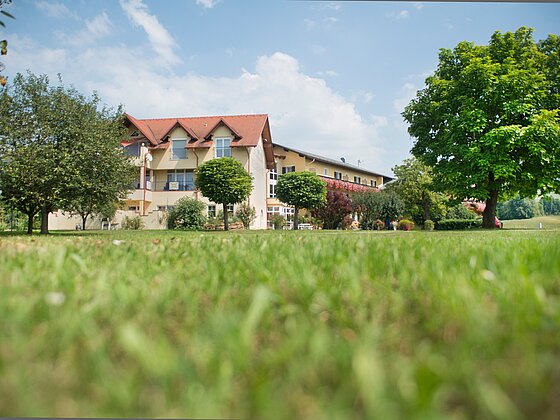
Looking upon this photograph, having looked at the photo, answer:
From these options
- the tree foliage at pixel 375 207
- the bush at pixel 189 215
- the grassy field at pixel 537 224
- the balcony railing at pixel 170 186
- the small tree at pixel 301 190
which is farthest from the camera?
the tree foliage at pixel 375 207

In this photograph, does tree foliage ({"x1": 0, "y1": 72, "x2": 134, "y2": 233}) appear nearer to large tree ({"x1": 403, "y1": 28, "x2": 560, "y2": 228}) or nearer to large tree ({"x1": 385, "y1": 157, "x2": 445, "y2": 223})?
large tree ({"x1": 403, "y1": 28, "x2": 560, "y2": 228})

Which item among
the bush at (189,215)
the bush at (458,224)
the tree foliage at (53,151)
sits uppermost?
the tree foliage at (53,151)

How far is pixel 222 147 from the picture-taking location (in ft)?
88.6

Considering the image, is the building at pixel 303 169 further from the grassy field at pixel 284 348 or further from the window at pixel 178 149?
the grassy field at pixel 284 348

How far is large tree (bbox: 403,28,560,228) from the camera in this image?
1419 cm

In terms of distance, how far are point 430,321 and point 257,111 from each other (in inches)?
1052

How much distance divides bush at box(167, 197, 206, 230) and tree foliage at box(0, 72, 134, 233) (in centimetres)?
847

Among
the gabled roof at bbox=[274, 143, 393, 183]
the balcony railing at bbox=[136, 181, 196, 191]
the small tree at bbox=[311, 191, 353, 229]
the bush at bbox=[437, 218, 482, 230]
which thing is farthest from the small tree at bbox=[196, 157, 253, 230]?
the gabled roof at bbox=[274, 143, 393, 183]

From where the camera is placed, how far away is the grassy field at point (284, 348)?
0.73m

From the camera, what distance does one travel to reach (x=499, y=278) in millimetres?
1588

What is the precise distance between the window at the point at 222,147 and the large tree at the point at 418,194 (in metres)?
14.8

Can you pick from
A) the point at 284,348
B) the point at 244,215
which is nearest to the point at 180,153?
the point at 244,215

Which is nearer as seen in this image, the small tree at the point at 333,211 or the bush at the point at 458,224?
the bush at the point at 458,224

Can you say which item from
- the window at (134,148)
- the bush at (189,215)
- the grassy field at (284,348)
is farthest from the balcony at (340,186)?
the grassy field at (284,348)
